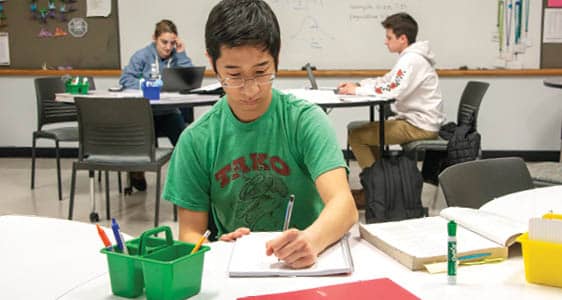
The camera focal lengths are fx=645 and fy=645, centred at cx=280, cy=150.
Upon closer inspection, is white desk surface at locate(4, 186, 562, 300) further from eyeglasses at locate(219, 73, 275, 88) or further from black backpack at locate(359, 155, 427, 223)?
black backpack at locate(359, 155, 427, 223)

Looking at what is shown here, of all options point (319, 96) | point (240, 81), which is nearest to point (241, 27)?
point (240, 81)

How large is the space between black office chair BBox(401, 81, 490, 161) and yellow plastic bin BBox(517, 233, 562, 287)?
316 cm

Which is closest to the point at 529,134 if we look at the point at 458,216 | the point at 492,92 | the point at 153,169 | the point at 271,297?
the point at 492,92

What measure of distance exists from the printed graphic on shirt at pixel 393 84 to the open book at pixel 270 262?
3.05 metres

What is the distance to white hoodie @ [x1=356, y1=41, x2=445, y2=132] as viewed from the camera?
14.2 ft

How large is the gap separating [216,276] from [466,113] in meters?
3.60

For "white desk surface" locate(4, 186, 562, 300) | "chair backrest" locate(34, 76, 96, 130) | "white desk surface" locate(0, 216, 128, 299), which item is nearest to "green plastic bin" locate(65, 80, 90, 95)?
"chair backrest" locate(34, 76, 96, 130)

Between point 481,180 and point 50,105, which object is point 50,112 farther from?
point 481,180

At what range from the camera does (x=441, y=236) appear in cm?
136

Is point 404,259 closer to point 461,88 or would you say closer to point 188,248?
point 188,248

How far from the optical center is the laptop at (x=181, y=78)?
458cm

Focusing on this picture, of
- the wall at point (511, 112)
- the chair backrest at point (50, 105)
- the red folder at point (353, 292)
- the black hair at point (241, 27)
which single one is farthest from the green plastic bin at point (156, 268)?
the wall at point (511, 112)

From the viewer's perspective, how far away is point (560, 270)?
44.7 inches

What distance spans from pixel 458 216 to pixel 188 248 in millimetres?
652
